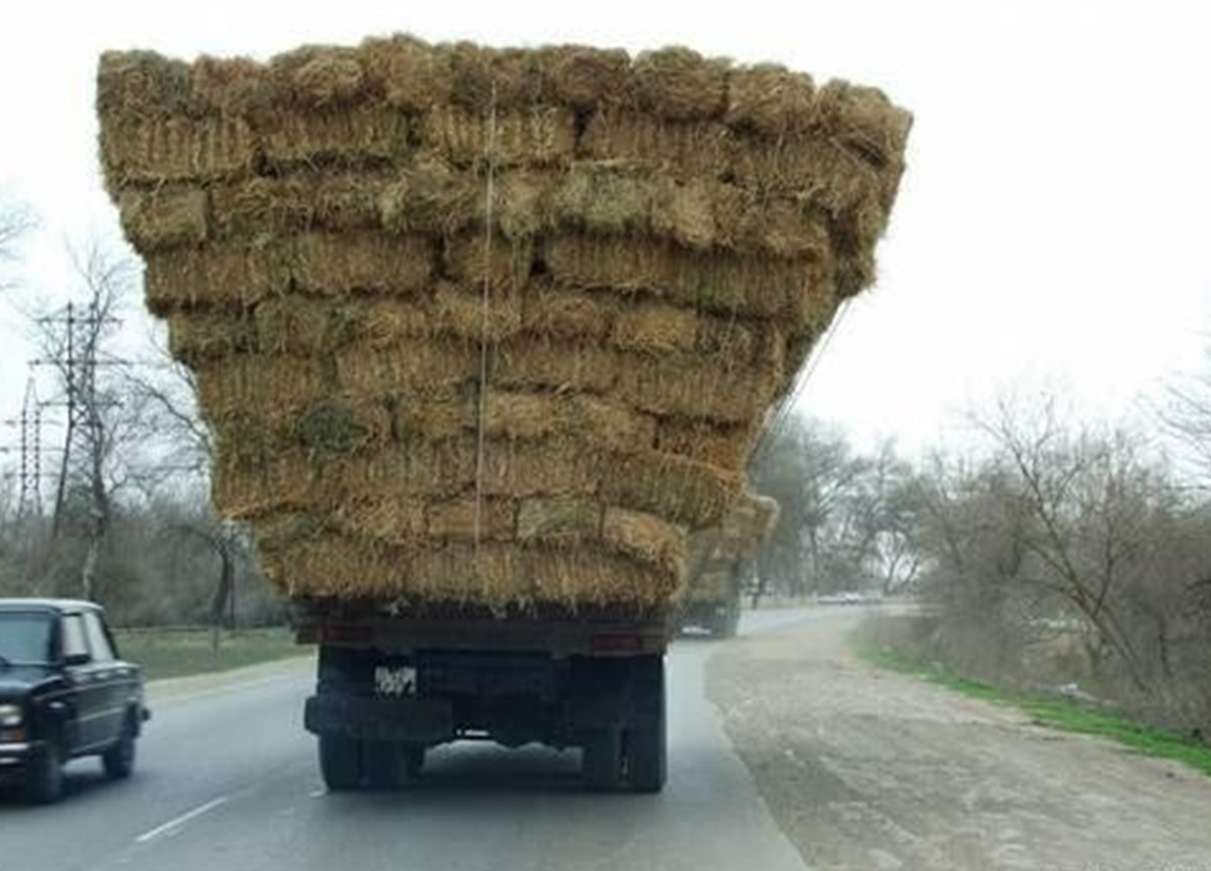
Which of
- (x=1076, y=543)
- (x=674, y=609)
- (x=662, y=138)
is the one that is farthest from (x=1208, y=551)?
(x=662, y=138)

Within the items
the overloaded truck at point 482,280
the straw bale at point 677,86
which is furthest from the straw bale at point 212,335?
the straw bale at point 677,86

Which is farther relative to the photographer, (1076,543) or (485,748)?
(1076,543)

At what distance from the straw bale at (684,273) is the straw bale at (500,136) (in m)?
0.63

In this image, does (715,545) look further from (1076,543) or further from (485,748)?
(1076,543)

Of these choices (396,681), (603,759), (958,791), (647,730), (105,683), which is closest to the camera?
(396,681)

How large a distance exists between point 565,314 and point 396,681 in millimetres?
3424

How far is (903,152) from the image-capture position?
43.8 ft

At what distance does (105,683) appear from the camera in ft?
52.0

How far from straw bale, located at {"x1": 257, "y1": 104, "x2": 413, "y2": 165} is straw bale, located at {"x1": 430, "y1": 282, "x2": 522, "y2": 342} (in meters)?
1.09

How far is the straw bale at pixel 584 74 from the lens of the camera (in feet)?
40.9

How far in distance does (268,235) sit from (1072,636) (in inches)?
1340

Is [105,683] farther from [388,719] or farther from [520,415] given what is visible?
[520,415]

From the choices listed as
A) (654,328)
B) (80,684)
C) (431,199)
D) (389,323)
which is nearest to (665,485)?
(654,328)

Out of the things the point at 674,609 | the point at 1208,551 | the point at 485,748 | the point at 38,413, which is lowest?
the point at 485,748
